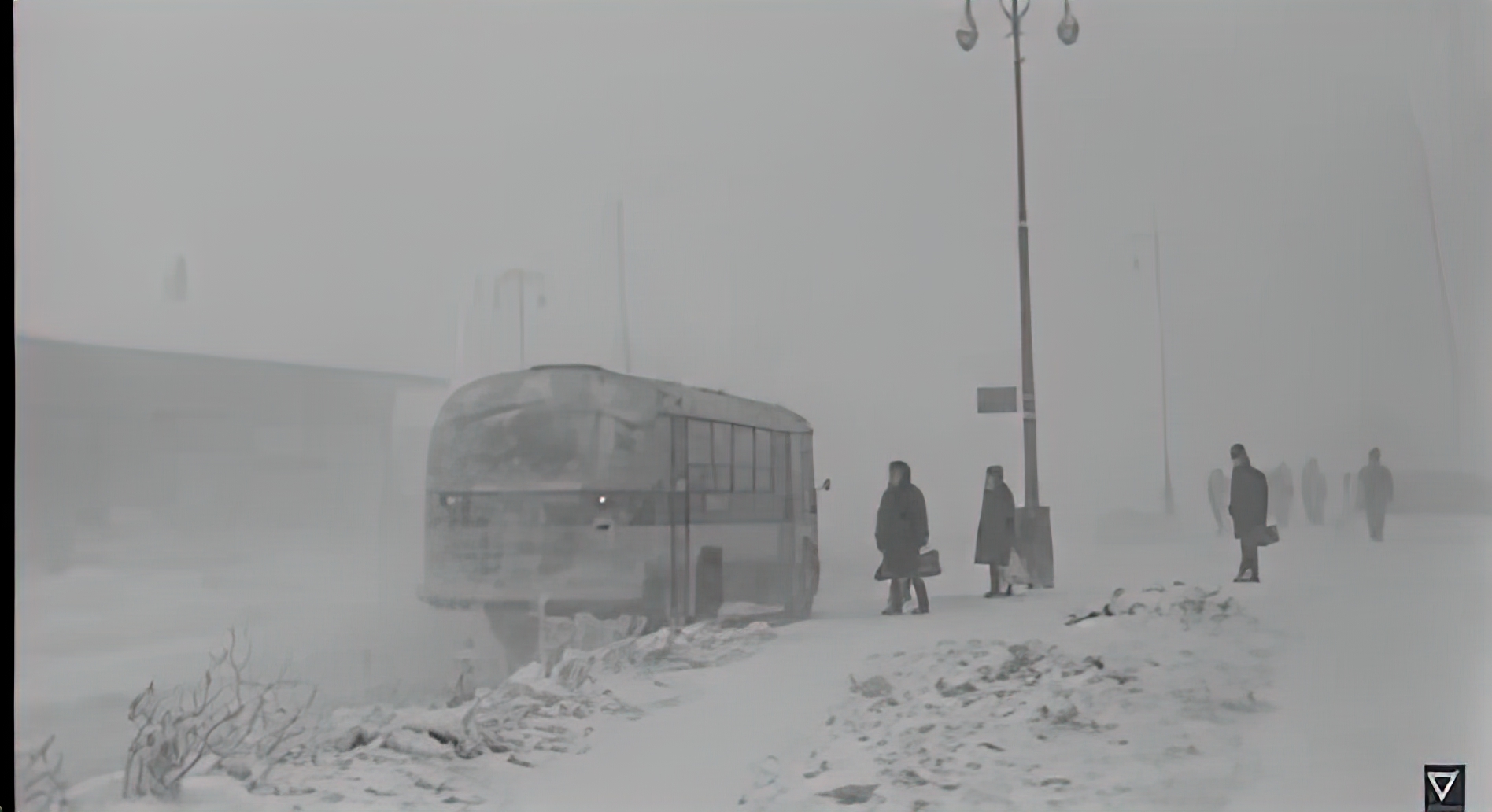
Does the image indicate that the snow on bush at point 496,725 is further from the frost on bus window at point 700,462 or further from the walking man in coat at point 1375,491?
the walking man in coat at point 1375,491

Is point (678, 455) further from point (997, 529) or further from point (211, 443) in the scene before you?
point (211, 443)

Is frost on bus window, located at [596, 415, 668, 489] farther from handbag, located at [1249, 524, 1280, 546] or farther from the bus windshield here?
handbag, located at [1249, 524, 1280, 546]

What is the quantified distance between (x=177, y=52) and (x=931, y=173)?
2268 millimetres

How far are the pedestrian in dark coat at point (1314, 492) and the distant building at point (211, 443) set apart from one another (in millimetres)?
2478

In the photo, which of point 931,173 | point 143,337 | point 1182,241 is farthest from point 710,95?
point 143,337

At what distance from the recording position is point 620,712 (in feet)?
10.9

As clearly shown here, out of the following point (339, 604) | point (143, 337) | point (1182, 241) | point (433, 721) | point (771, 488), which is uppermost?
point (1182, 241)

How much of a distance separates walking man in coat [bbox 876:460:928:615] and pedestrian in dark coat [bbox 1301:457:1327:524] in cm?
107

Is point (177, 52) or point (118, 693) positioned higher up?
point (177, 52)

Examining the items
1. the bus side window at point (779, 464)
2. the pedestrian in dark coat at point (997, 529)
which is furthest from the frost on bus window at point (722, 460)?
the pedestrian in dark coat at point (997, 529)

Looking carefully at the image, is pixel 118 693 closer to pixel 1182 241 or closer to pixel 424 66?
pixel 424 66

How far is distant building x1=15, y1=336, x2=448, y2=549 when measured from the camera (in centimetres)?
334

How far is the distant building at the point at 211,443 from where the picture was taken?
3.34m

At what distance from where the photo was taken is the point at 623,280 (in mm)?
3395
